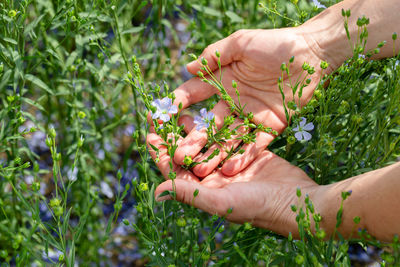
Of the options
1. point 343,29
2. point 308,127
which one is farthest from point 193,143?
point 343,29

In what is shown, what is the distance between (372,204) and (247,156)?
1.63 feet

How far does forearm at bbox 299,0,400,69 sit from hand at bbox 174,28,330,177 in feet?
0.15

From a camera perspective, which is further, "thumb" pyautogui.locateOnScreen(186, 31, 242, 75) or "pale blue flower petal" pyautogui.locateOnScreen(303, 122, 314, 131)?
"thumb" pyautogui.locateOnScreen(186, 31, 242, 75)

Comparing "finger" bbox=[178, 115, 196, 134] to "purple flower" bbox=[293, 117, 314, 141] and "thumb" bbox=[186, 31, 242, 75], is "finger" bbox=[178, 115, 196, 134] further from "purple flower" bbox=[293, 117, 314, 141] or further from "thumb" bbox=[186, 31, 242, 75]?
"purple flower" bbox=[293, 117, 314, 141]

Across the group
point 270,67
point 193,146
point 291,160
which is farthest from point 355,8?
point 193,146

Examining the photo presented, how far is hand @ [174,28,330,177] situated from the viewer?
5.44 feet

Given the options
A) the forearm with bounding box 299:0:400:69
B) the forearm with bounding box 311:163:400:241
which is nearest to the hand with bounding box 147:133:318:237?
the forearm with bounding box 311:163:400:241

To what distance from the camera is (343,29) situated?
1805 millimetres

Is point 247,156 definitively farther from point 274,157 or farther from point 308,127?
point 308,127

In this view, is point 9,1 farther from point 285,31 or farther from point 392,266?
point 392,266

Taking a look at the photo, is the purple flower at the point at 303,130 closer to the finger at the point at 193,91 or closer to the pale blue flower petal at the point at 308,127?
the pale blue flower petal at the point at 308,127

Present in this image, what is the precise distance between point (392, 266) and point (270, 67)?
0.90 metres

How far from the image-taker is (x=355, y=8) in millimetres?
1785

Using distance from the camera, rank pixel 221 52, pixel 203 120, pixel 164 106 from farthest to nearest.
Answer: pixel 221 52, pixel 203 120, pixel 164 106
